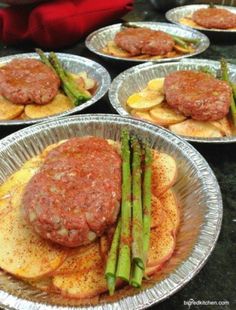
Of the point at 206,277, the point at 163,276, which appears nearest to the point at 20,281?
the point at 163,276

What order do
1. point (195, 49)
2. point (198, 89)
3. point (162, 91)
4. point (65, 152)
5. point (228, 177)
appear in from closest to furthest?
1. point (65, 152)
2. point (228, 177)
3. point (198, 89)
4. point (162, 91)
5. point (195, 49)

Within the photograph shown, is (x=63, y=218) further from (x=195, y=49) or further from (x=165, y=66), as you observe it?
(x=195, y=49)

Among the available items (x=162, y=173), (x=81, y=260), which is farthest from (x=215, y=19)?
(x=81, y=260)

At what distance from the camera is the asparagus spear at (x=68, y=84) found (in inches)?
95.7

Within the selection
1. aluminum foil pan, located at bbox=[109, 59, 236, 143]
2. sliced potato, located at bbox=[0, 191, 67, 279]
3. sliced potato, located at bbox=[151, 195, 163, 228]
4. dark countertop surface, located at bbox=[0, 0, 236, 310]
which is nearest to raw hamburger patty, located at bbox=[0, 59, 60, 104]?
dark countertop surface, located at bbox=[0, 0, 236, 310]

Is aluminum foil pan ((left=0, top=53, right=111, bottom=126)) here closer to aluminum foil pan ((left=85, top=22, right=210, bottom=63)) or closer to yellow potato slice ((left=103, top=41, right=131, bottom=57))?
aluminum foil pan ((left=85, top=22, right=210, bottom=63))

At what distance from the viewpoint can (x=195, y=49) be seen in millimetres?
3287

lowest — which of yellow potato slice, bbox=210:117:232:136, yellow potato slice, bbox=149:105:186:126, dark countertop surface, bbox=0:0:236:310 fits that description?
dark countertop surface, bbox=0:0:236:310

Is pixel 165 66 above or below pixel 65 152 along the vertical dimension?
below

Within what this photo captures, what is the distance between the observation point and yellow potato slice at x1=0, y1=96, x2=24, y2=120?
2.36m

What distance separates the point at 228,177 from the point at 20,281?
1.25 meters

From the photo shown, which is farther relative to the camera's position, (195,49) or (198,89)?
(195,49)

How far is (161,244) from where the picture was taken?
4.51 ft

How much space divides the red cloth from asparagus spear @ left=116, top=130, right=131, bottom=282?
1.90 metres
